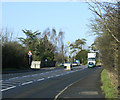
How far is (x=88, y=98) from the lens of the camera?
522 inches

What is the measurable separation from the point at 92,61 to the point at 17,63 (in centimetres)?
3130

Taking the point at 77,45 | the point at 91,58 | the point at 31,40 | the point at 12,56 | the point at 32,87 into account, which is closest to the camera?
the point at 32,87

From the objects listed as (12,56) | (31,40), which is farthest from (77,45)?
(12,56)

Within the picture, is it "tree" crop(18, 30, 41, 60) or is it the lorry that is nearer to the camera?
the lorry

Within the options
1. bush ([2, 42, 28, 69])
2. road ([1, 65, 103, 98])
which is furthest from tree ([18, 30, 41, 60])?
road ([1, 65, 103, 98])

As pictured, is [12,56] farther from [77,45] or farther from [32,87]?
[77,45]

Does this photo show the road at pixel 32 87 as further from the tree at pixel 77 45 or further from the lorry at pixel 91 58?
the tree at pixel 77 45

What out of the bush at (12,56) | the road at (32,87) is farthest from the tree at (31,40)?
the road at (32,87)

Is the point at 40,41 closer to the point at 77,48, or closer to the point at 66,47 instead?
the point at 66,47

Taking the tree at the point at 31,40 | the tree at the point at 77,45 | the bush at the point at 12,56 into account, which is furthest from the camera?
the tree at the point at 77,45

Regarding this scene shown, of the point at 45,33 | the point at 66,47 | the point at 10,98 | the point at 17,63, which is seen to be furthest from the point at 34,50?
the point at 10,98

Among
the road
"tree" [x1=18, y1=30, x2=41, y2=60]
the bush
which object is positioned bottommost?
the road

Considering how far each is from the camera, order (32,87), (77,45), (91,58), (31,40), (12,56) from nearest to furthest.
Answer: (32,87)
(12,56)
(91,58)
(31,40)
(77,45)

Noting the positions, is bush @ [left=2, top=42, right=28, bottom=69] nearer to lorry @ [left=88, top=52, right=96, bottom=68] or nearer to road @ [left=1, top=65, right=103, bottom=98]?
road @ [left=1, top=65, right=103, bottom=98]
